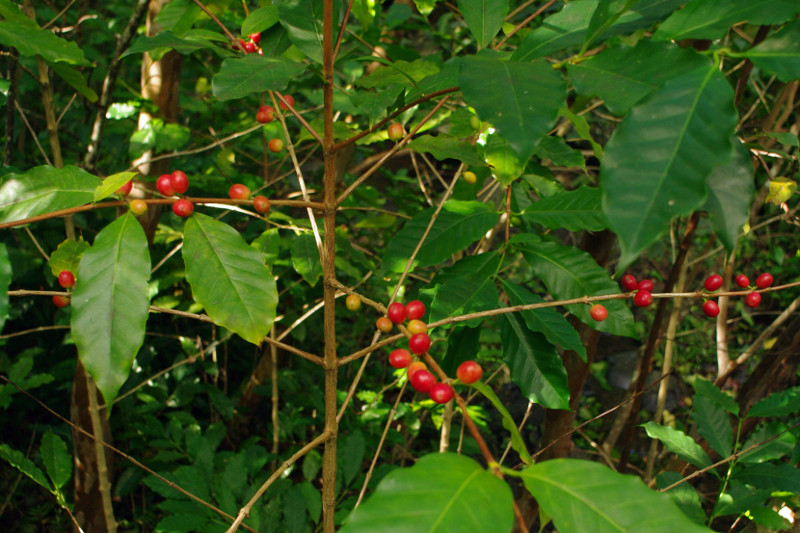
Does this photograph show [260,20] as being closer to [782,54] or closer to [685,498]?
[782,54]

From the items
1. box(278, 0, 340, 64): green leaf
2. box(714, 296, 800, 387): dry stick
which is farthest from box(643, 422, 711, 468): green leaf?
box(278, 0, 340, 64): green leaf

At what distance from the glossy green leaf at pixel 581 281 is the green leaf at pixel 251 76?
20.4 inches

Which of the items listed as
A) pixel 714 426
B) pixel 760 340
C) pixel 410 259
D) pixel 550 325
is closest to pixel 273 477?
pixel 410 259

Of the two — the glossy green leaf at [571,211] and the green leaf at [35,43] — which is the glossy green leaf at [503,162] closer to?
the glossy green leaf at [571,211]

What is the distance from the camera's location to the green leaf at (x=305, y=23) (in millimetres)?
785

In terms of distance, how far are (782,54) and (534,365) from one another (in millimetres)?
538

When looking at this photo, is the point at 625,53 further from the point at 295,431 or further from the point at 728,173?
the point at 295,431

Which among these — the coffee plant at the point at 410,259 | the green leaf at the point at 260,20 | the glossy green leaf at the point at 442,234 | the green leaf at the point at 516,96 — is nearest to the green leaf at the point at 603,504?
the coffee plant at the point at 410,259

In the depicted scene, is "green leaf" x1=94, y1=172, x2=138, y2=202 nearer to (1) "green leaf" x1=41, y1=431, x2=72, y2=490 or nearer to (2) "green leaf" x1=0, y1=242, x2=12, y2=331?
(2) "green leaf" x1=0, y1=242, x2=12, y2=331

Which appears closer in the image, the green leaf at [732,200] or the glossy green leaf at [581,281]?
the green leaf at [732,200]

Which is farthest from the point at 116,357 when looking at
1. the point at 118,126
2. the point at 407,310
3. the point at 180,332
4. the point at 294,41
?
the point at 180,332

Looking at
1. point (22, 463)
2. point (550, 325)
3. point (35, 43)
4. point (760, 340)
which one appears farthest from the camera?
point (760, 340)

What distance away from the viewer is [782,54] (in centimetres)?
50

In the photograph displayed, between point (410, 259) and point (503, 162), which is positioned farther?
point (503, 162)
